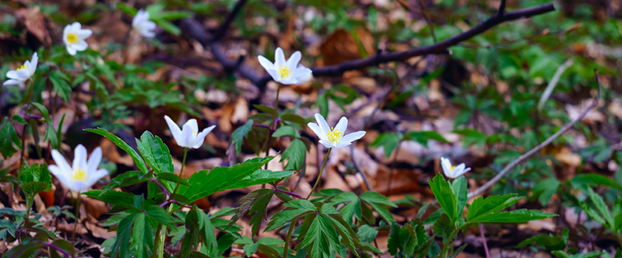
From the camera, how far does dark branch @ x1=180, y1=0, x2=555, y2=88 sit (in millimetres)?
2463

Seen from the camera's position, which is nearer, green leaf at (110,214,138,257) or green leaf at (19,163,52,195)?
green leaf at (110,214,138,257)

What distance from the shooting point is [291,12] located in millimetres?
4953

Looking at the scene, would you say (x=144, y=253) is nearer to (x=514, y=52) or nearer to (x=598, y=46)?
(x=514, y=52)

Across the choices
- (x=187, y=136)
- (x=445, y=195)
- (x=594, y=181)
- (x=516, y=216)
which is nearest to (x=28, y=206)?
(x=187, y=136)

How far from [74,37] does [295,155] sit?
5.18ft

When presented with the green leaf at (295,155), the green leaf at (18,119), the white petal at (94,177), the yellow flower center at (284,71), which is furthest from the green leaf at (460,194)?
the green leaf at (18,119)

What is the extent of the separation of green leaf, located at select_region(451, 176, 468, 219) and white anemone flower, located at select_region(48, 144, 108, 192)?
146 centimetres

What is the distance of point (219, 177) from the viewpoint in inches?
53.8

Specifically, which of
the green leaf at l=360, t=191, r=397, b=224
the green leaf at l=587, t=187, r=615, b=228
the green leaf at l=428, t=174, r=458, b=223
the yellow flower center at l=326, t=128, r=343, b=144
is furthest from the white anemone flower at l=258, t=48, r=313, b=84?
the green leaf at l=587, t=187, r=615, b=228

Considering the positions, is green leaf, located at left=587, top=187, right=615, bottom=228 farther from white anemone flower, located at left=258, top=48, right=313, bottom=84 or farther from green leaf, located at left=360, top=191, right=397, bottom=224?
white anemone flower, located at left=258, top=48, right=313, bottom=84

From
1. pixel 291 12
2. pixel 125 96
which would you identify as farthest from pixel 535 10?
pixel 291 12

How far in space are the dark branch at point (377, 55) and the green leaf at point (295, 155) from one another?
4.35 feet

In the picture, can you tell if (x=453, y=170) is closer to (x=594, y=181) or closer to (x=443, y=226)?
(x=443, y=226)

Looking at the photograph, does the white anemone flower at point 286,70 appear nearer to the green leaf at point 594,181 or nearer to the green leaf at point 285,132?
the green leaf at point 285,132
